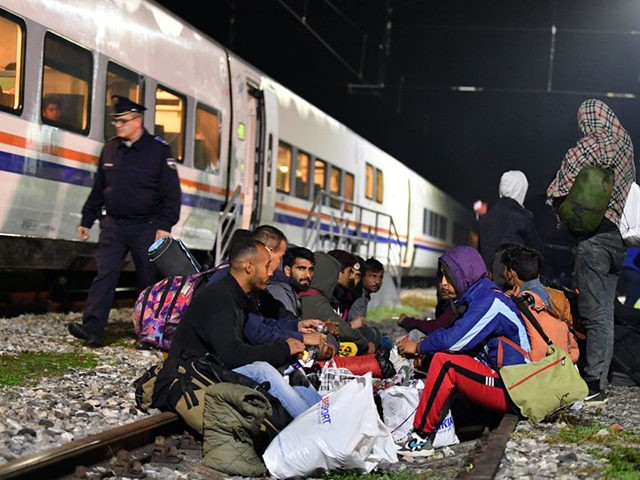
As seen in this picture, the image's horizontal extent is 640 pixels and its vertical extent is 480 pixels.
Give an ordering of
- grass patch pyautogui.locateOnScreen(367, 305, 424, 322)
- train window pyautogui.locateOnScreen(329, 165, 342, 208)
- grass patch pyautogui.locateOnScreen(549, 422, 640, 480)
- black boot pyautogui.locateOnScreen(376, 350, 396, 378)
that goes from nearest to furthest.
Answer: grass patch pyautogui.locateOnScreen(549, 422, 640, 480) < black boot pyautogui.locateOnScreen(376, 350, 396, 378) < grass patch pyautogui.locateOnScreen(367, 305, 424, 322) < train window pyautogui.locateOnScreen(329, 165, 342, 208)

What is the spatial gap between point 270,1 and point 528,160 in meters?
10.3

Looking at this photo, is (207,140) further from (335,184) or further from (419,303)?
(419,303)

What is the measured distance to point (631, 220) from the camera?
23.6 ft

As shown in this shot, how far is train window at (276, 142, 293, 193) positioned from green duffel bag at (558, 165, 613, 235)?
847 cm

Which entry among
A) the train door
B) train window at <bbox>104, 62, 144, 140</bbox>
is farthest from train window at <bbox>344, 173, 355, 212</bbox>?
train window at <bbox>104, 62, 144, 140</bbox>

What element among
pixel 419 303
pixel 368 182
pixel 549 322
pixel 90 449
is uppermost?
pixel 368 182

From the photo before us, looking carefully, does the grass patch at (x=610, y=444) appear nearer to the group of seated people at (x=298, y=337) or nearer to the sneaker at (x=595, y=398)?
the group of seated people at (x=298, y=337)

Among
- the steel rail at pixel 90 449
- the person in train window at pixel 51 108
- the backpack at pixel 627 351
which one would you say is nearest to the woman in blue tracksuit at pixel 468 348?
the steel rail at pixel 90 449

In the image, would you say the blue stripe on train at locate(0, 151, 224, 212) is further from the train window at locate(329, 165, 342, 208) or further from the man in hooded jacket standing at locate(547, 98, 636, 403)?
the train window at locate(329, 165, 342, 208)

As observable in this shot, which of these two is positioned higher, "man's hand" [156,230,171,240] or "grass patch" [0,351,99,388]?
"man's hand" [156,230,171,240]

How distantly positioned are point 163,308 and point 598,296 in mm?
2889

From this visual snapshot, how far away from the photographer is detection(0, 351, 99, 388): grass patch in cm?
614

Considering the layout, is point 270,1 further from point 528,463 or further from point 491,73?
point 528,463

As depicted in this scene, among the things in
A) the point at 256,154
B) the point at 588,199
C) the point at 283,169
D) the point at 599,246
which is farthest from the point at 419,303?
the point at 588,199
